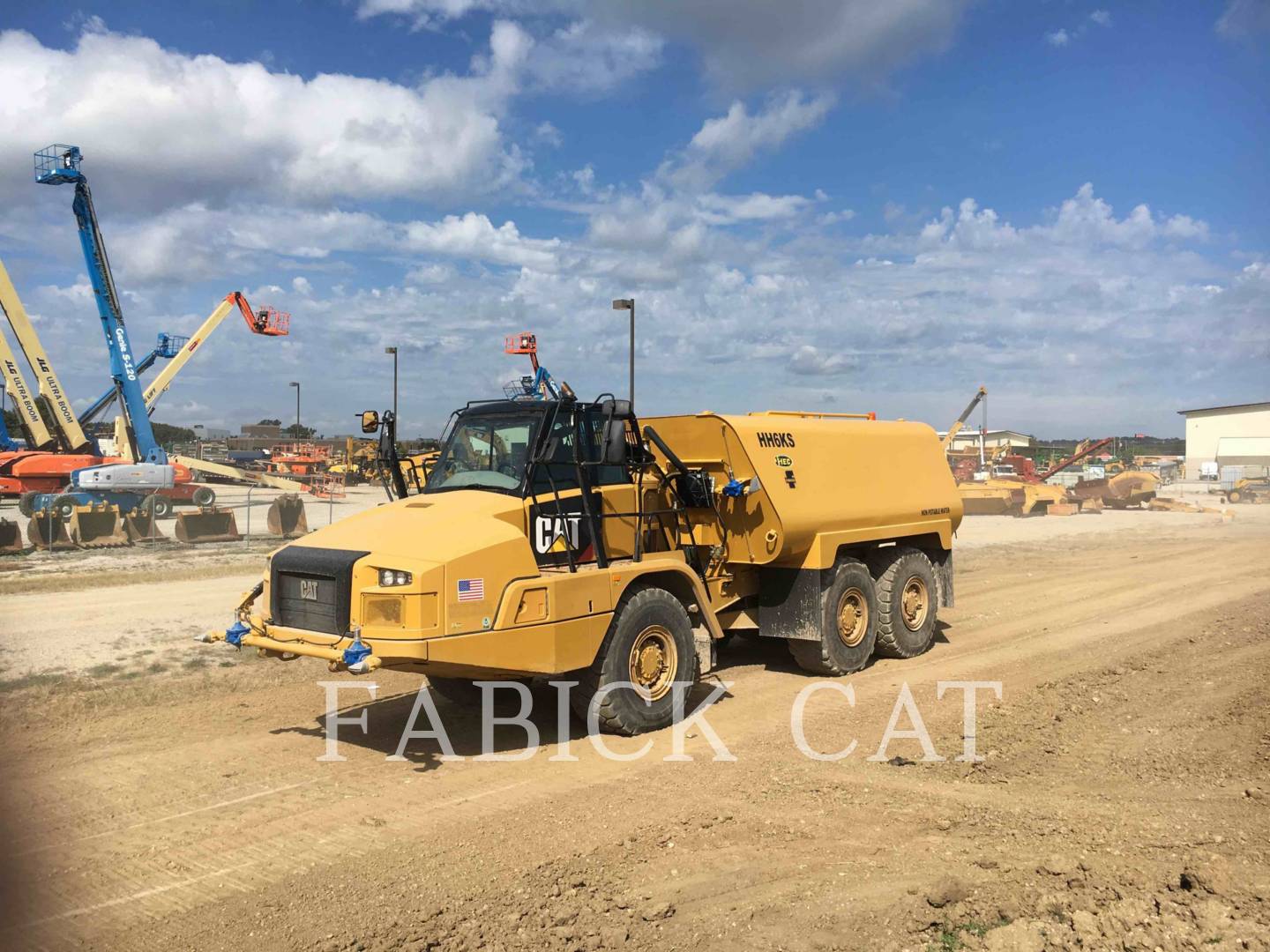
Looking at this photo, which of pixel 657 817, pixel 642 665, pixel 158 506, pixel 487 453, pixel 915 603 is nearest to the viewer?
pixel 657 817

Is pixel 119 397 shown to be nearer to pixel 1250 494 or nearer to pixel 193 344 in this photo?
pixel 193 344

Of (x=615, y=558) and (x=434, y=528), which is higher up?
(x=434, y=528)

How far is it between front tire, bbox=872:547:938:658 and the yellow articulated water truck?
0.02 m

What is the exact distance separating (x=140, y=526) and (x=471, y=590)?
1857 cm

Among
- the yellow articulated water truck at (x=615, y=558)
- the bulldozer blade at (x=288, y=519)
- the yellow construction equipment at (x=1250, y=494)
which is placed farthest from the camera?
the yellow construction equipment at (x=1250, y=494)

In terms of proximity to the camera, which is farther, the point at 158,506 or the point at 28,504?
the point at 158,506

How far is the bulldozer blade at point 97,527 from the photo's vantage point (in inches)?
829

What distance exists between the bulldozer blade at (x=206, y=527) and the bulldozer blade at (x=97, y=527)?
108 centimetres

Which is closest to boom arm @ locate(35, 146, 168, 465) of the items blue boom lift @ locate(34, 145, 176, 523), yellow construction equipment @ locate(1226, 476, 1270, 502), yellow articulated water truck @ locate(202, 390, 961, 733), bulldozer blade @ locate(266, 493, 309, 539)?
blue boom lift @ locate(34, 145, 176, 523)

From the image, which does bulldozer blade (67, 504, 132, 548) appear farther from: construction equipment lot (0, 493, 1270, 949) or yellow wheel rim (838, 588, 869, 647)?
yellow wheel rim (838, 588, 869, 647)

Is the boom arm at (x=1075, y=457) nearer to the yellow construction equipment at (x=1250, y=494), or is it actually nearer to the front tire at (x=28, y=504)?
the yellow construction equipment at (x=1250, y=494)

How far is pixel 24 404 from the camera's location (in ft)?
110

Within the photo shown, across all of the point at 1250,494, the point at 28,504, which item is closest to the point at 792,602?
the point at 28,504

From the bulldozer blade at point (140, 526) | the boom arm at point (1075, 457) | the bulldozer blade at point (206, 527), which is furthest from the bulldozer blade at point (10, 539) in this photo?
the boom arm at point (1075, 457)
